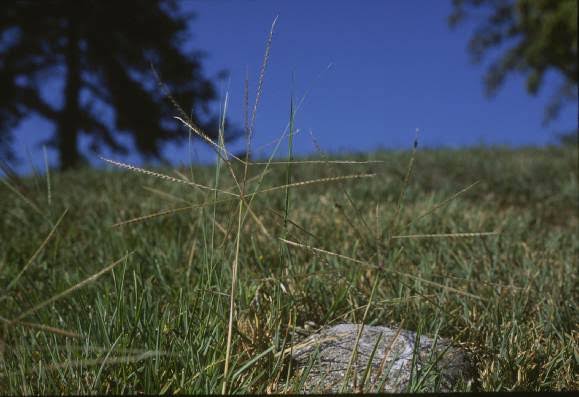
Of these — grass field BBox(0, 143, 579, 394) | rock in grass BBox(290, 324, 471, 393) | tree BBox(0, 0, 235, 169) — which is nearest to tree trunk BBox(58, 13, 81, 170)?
tree BBox(0, 0, 235, 169)

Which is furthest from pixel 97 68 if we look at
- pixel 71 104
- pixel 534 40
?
pixel 534 40

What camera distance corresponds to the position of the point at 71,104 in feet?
48.2

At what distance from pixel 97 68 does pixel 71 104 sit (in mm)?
1211

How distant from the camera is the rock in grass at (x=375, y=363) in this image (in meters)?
1.52

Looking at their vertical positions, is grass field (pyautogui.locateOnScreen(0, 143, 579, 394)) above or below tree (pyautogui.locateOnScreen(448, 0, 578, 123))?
below

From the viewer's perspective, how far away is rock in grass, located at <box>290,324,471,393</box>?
152 cm

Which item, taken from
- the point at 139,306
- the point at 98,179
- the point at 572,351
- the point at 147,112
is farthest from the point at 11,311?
the point at 147,112

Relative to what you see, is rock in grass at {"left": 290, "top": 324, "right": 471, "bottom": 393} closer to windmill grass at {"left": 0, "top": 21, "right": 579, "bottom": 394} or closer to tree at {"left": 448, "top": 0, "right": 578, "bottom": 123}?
windmill grass at {"left": 0, "top": 21, "right": 579, "bottom": 394}

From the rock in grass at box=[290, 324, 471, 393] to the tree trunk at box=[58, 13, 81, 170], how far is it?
13647 millimetres

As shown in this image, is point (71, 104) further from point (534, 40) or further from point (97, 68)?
point (534, 40)

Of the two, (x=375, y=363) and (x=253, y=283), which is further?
(x=253, y=283)

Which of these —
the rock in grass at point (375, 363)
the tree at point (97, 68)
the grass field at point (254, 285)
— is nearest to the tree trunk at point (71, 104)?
the tree at point (97, 68)

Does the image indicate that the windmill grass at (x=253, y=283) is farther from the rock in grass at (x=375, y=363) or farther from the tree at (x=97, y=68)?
the tree at (x=97, y=68)

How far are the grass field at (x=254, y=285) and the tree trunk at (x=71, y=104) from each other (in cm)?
946
